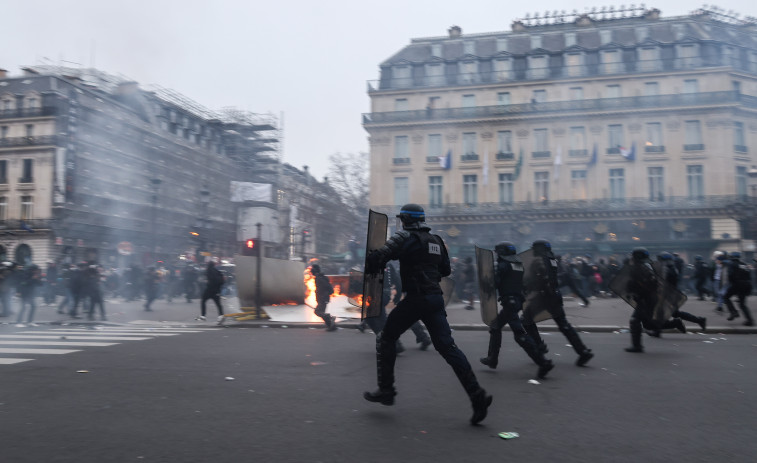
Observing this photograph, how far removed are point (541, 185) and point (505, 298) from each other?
34562mm

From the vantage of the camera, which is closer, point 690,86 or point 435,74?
point 690,86

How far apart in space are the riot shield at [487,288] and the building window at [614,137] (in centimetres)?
3487

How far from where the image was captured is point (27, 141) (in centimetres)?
4469

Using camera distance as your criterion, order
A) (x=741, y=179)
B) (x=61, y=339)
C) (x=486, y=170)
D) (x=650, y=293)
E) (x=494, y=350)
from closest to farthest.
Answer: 1. (x=494, y=350)
2. (x=650, y=293)
3. (x=61, y=339)
4. (x=741, y=179)
5. (x=486, y=170)

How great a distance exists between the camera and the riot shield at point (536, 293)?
25.4 ft

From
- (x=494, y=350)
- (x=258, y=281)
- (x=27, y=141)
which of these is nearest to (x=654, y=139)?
(x=258, y=281)

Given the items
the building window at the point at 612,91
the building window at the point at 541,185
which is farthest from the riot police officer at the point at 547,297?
the building window at the point at 612,91

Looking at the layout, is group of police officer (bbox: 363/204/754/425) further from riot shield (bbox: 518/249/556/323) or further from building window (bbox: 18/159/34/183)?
building window (bbox: 18/159/34/183)

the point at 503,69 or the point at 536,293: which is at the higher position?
the point at 503,69

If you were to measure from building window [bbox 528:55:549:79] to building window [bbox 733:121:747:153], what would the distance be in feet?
39.7

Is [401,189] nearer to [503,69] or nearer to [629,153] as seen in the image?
[503,69]

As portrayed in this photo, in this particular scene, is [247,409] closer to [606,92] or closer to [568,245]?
[568,245]

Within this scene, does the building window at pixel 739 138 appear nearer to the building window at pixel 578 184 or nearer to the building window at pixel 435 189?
the building window at pixel 578 184

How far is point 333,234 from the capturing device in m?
56.3
